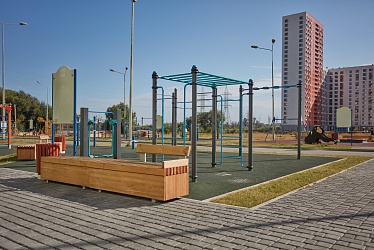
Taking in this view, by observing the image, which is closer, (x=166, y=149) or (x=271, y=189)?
(x=271, y=189)

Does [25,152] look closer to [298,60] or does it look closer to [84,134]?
[84,134]

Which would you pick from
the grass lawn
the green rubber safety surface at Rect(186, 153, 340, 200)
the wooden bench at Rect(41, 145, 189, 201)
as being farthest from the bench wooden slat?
the grass lawn

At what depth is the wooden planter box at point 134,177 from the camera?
249 inches

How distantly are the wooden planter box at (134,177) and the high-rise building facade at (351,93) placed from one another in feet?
407

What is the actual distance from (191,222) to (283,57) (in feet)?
361

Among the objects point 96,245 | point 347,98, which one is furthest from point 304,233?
point 347,98

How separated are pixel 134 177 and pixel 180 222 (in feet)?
6.25

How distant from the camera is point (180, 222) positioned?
198 inches

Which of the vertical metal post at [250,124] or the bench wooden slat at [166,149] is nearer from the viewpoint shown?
the bench wooden slat at [166,149]

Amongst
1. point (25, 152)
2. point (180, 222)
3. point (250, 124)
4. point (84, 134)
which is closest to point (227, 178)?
point (250, 124)

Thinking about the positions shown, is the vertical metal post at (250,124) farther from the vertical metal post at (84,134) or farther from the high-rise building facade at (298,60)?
the high-rise building facade at (298,60)

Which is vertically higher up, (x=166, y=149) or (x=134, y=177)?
(x=166, y=149)

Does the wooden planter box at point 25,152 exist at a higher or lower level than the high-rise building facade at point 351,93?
lower

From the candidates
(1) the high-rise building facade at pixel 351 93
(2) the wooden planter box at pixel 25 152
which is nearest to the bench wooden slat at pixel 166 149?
(2) the wooden planter box at pixel 25 152
